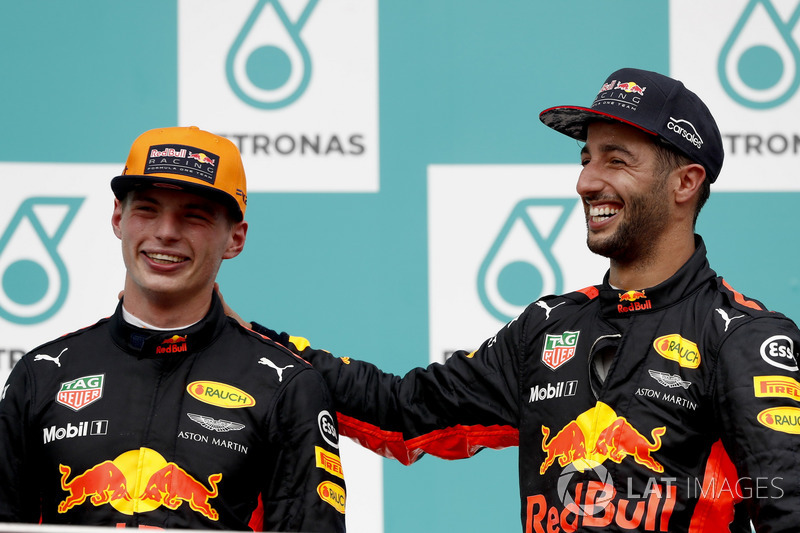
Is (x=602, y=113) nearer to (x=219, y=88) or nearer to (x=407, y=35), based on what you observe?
(x=407, y=35)

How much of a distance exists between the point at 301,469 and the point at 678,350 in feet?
2.36

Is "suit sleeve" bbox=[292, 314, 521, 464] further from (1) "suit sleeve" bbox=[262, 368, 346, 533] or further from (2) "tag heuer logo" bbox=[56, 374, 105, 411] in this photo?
(2) "tag heuer logo" bbox=[56, 374, 105, 411]

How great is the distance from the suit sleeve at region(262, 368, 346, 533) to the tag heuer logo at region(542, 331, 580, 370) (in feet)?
1.53

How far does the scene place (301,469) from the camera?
71.1 inches

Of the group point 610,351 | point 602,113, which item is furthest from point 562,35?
point 610,351

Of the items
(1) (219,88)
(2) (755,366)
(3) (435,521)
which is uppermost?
(1) (219,88)

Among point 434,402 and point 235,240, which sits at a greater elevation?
point 235,240

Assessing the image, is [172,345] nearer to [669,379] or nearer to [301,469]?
[301,469]

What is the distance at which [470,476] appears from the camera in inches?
110

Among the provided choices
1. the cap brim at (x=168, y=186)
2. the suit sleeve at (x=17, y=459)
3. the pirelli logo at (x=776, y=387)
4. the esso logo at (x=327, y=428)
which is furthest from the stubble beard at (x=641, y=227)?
the suit sleeve at (x=17, y=459)

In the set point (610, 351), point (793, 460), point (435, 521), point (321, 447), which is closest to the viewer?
point (793, 460)

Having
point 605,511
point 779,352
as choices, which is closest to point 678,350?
point 779,352

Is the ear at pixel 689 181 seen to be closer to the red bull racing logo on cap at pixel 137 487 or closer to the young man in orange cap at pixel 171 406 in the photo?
the young man in orange cap at pixel 171 406

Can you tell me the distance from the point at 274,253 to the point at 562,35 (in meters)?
1.00
